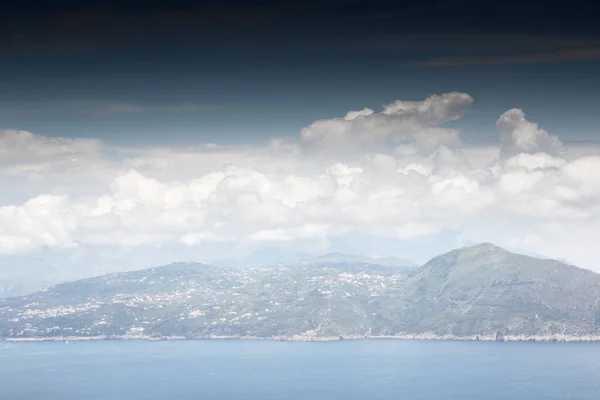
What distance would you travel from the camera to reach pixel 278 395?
193 m

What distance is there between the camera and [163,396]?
195375 millimetres

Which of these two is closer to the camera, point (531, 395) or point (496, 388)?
point (531, 395)

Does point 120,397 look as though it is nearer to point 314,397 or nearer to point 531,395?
point 314,397

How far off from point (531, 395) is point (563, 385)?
15.4 meters

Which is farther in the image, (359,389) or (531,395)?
(359,389)

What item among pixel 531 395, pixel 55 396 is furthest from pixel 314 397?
pixel 55 396

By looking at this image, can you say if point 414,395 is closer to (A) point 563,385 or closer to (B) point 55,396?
(A) point 563,385

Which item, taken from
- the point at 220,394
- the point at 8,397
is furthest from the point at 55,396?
the point at 220,394

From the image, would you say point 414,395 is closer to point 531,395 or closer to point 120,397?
point 531,395

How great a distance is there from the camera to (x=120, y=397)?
196 m

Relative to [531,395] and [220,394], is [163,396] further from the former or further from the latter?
[531,395]

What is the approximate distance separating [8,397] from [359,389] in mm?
82984

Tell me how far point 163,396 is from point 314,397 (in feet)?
117

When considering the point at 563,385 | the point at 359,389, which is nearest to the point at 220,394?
the point at 359,389
